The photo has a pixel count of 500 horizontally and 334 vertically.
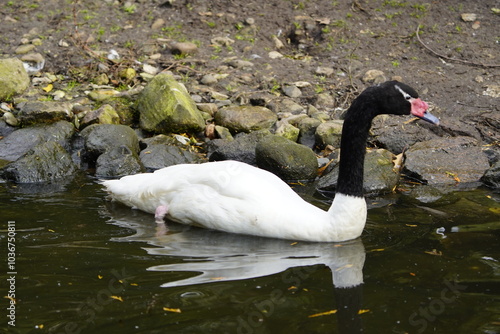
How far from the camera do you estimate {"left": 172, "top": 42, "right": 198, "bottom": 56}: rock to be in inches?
435

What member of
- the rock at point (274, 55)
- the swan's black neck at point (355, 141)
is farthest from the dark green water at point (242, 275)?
the rock at point (274, 55)

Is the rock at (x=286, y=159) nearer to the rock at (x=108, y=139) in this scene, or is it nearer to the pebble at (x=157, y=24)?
the rock at (x=108, y=139)

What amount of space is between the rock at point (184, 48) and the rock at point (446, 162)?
13.8 ft

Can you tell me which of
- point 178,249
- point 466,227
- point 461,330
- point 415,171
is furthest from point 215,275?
point 415,171

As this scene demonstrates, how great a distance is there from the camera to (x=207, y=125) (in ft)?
30.6

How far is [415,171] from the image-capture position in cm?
808

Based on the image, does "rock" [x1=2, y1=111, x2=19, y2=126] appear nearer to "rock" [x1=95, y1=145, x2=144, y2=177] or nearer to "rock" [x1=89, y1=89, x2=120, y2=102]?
"rock" [x1=89, y1=89, x2=120, y2=102]

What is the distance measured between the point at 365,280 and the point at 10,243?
2.82 metres

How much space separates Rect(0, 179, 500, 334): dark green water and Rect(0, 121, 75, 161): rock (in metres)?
2.04

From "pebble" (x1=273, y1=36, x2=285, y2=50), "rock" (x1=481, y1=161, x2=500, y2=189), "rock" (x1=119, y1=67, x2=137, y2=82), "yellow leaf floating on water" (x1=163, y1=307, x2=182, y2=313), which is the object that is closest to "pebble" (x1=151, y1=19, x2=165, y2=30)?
"rock" (x1=119, y1=67, x2=137, y2=82)

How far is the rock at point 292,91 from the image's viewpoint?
10148mm

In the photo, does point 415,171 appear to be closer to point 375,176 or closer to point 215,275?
point 375,176

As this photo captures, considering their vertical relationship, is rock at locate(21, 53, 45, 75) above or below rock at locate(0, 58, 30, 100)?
above

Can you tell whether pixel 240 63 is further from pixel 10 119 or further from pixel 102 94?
pixel 10 119
